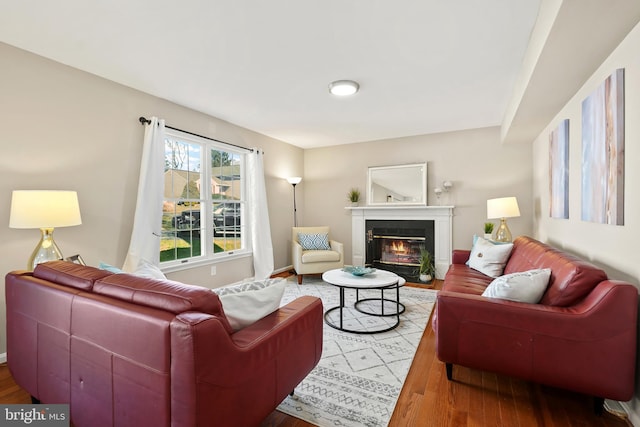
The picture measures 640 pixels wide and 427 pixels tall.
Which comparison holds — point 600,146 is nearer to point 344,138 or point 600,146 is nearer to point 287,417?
point 287,417

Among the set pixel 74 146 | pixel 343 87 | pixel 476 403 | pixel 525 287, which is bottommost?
pixel 476 403

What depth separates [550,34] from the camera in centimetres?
170

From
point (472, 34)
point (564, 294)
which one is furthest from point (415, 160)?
point (564, 294)

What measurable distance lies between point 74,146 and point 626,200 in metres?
4.11

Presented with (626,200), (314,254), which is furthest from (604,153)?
(314,254)

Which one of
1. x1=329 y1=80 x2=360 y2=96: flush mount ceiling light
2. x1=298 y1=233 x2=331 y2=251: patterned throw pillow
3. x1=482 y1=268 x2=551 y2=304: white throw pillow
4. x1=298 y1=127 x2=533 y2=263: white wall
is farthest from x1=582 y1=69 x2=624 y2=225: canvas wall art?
x1=298 y1=233 x2=331 y2=251: patterned throw pillow

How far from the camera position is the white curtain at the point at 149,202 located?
3.05 meters

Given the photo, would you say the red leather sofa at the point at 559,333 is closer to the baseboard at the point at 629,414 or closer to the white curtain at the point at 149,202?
the baseboard at the point at 629,414

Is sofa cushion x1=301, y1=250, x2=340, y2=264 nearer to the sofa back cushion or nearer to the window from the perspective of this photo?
the window

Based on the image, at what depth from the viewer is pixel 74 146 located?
2658 mm

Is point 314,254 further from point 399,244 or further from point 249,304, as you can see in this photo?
point 249,304

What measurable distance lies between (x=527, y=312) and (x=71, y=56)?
380 cm

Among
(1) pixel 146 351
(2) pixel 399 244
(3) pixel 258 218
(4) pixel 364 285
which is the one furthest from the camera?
(2) pixel 399 244

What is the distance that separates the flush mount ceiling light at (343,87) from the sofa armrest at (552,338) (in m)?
2.13
